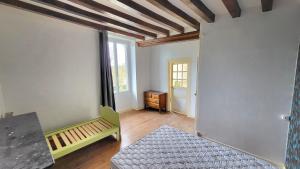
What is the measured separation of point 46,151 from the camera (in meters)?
0.89

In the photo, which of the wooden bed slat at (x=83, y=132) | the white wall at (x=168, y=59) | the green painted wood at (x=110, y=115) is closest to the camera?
the wooden bed slat at (x=83, y=132)

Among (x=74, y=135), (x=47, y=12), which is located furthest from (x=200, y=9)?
(x=74, y=135)

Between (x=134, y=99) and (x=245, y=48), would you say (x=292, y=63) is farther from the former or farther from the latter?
(x=134, y=99)

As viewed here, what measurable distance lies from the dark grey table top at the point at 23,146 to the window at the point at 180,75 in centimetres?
342

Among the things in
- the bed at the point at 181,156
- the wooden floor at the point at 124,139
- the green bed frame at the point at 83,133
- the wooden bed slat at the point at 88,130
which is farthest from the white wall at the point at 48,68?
the bed at the point at 181,156

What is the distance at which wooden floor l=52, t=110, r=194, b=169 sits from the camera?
81.5 inches

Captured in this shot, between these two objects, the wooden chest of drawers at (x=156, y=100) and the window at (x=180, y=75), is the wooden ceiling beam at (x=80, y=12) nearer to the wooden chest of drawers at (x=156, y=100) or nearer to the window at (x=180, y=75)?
the window at (x=180, y=75)

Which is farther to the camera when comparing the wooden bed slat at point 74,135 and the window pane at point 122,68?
the window pane at point 122,68

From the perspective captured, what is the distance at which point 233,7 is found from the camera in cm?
180

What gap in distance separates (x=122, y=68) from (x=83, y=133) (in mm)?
2275

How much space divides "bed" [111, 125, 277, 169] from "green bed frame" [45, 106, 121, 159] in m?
0.96

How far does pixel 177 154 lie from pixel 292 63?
1868 mm

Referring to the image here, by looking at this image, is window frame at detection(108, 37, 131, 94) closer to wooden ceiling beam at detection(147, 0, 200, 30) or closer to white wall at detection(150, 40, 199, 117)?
white wall at detection(150, 40, 199, 117)

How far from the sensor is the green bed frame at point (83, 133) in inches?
82.1
